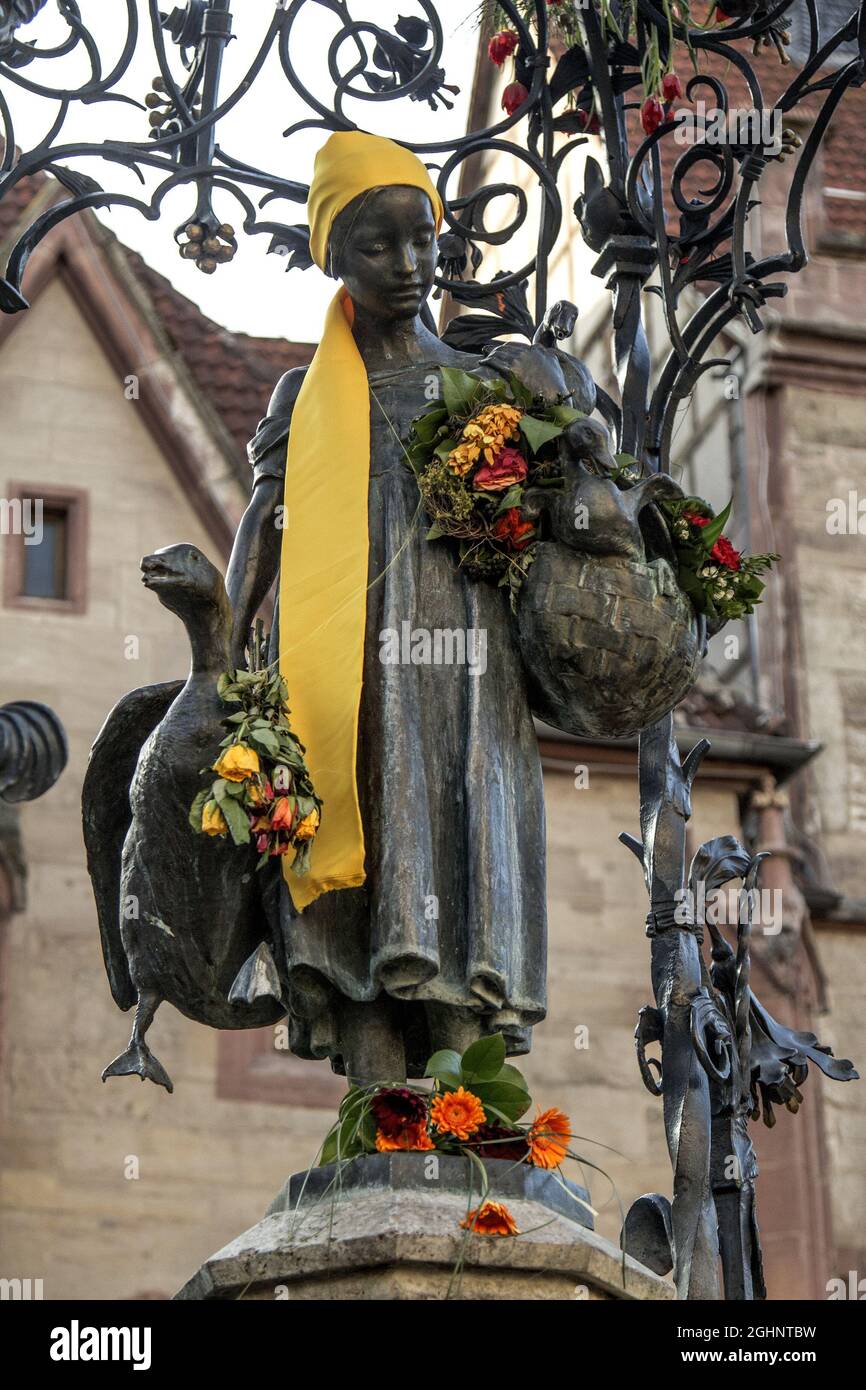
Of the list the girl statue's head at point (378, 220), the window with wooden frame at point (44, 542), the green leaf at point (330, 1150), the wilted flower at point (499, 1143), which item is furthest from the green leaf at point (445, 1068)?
the window with wooden frame at point (44, 542)

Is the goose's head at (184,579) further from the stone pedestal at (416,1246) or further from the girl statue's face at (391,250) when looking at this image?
the stone pedestal at (416,1246)

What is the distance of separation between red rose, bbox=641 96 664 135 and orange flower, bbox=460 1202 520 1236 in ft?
10.4

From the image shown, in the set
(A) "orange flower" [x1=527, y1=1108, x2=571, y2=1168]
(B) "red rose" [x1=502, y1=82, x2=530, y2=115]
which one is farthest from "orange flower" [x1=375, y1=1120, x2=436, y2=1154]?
(B) "red rose" [x1=502, y1=82, x2=530, y2=115]

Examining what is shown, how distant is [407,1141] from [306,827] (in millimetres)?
667

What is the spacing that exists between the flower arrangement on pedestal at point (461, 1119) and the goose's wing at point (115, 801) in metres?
0.89

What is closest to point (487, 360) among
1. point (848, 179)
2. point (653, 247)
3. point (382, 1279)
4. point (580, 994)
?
point (653, 247)

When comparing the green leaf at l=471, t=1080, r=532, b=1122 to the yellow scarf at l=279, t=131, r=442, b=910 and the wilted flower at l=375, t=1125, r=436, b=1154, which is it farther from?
the yellow scarf at l=279, t=131, r=442, b=910

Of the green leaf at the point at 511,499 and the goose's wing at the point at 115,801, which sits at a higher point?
the green leaf at the point at 511,499

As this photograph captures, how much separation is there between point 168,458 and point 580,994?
421 centimetres

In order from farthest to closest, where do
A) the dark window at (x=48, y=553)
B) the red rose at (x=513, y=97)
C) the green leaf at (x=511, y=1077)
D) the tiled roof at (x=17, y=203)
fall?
the tiled roof at (x=17, y=203) → the dark window at (x=48, y=553) → the red rose at (x=513, y=97) → the green leaf at (x=511, y=1077)

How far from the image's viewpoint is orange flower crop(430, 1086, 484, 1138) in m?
5.60

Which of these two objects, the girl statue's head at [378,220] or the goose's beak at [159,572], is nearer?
the goose's beak at [159,572]

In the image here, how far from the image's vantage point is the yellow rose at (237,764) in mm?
5785
